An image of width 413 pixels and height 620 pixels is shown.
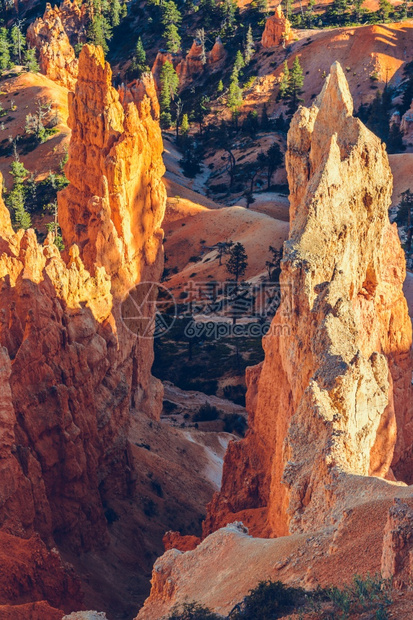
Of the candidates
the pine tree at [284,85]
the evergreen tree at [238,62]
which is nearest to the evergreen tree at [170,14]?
the evergreen tree at [238,62]

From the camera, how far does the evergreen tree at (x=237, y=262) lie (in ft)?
241

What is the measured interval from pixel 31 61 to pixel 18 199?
45.1 meters

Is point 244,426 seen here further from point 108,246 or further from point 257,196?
point 257,196

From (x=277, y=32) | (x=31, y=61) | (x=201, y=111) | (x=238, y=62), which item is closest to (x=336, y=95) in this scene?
(x=201, y=111)

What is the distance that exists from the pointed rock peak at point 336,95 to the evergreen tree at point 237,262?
4107cm

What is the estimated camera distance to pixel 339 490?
18.5 meters

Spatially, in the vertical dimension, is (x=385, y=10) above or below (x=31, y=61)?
above

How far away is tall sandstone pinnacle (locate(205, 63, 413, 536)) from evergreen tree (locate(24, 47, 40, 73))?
88526mm

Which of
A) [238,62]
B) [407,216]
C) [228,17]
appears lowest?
[407,216]

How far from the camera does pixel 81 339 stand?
117 ft

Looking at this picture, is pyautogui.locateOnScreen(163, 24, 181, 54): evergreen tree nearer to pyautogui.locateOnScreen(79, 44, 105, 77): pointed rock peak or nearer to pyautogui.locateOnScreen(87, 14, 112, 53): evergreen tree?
pyautogui.locateOnScreen(87, 14, 112, 53): evergreen tree

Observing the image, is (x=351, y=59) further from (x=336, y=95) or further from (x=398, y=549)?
(x=398, y=549)

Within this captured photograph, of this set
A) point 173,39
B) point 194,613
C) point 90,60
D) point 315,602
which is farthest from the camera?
point 173,39

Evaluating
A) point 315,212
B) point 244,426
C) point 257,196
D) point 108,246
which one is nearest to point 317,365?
point 315,212
